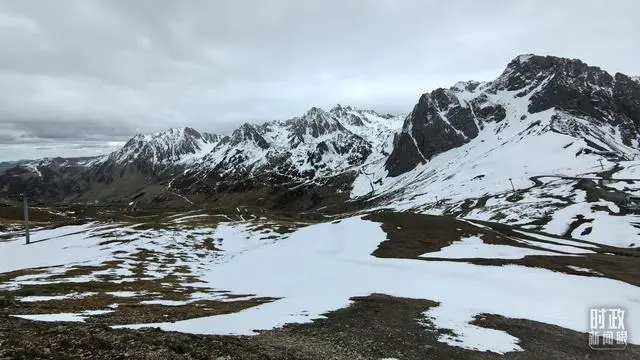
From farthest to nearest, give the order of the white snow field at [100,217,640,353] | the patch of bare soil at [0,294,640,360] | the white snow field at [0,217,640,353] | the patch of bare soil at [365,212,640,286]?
the patch of bare soil at [365,212,640,286] → the white snow field at [0,217,640,353] → the white snow field at [100,217,640,353] → the patch of bare soil at [0,294,640,360]

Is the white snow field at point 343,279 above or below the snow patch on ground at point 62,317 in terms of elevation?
below

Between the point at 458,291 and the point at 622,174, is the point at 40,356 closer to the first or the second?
the point at 458,291

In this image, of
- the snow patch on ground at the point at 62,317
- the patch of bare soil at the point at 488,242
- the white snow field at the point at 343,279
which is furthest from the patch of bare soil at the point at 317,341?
the patch of bare soil at the point at 488,242

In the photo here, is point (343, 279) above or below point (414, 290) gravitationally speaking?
below

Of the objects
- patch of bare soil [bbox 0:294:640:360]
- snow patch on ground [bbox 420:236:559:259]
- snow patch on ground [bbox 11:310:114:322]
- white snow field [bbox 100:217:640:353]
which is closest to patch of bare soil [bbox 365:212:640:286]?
snow patch on ground [bbox 420:236:559:259]

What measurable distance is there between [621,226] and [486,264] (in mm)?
79704

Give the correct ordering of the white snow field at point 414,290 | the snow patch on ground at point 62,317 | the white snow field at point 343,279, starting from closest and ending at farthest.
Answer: the snow patch on ground at point 62,317 < the white snow field at point 414,290 < the white snow field at point 343,279

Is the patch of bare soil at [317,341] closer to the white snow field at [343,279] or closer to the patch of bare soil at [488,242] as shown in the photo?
the white snow field at [343,279]

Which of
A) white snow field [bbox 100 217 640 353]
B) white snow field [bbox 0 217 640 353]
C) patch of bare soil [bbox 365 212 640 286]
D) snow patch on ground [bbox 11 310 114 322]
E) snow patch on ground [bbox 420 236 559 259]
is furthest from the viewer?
snow patch on ground [bbox 420 236 559 259]

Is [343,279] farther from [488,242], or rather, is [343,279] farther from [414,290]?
[488,242]

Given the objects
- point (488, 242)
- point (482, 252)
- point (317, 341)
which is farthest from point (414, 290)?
point (488, 242)

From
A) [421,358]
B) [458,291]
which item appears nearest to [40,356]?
[421,358]

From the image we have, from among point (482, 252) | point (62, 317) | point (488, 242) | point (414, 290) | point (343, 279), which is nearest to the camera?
point (62, 317)

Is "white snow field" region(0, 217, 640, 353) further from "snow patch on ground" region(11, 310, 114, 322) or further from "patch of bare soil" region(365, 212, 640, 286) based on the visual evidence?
"patch of bare soil" region(365, 212, 640, 286)
